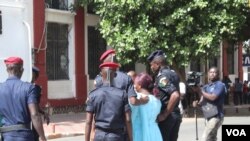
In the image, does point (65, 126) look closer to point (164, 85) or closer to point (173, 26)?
point (173, 26)

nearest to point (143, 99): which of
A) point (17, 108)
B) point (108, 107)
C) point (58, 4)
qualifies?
point (108, 107)

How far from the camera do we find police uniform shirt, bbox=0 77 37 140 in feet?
21.1

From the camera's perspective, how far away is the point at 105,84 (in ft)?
20.6

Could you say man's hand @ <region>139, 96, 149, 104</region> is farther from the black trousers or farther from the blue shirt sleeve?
the blue shirt sleeve

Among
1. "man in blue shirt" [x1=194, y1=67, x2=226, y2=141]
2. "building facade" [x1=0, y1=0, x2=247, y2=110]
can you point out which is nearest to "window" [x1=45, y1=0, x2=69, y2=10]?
"building facade" [x1=0, y1=0, x2=247, y2=110]

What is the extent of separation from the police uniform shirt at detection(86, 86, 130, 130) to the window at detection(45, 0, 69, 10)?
17.5m

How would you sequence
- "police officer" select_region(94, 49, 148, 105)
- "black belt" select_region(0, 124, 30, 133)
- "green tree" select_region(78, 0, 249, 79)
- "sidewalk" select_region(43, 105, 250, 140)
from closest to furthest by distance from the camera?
"black belt" select_region(0, 124, 30, 133), "police officer" select_region(94, 49, 148, 105), "sidewalk" select_region(43, 105, 250, 140), "green tree" select_region(78, 0, 249, 79)

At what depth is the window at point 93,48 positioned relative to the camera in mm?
26144

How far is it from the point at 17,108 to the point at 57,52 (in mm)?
17908

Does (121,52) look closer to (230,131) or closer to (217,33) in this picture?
(217,33)

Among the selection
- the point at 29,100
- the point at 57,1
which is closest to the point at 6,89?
the point at 29,100

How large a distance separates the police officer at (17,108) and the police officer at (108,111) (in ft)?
2.08

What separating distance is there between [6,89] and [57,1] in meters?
18.1

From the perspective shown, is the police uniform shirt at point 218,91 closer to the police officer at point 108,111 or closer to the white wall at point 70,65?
the police officer at point 108,111
